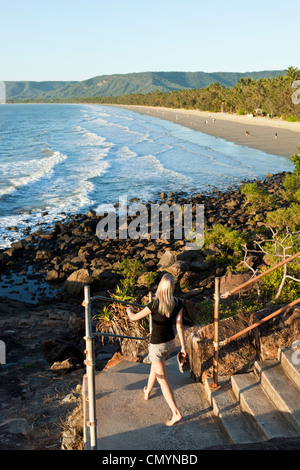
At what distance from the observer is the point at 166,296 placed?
Result: 492cm

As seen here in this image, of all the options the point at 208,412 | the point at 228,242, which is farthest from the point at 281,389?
the point at 228,242

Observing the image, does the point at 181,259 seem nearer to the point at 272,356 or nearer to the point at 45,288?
the point at 45,288

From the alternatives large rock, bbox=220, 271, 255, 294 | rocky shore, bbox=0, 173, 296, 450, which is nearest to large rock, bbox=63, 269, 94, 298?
rocky shore, bbox=0, 173, 296, 450

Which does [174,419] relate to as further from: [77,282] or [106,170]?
[106,170]

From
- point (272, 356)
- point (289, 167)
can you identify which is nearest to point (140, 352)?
point (272, 356)

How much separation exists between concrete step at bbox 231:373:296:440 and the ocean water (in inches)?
659

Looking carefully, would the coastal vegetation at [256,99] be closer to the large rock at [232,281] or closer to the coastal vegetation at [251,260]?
the coastal vegetation at [251,260]

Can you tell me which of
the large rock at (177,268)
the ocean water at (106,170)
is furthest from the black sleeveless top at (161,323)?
the ocean water at (106,170)

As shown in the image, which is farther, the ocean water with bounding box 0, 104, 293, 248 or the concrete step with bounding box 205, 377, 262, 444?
the ocean water with bounding box 0, 104, 293, 248

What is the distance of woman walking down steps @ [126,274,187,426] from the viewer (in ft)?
16.2

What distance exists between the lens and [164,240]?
17969mm

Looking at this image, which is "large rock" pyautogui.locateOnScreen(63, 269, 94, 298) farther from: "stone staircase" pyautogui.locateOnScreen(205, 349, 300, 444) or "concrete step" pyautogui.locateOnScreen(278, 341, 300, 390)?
"concrete step" pyautogui.locateOnScreen(278, 341, 300, 390)

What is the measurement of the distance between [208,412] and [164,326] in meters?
1.19

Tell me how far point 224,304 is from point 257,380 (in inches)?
113
